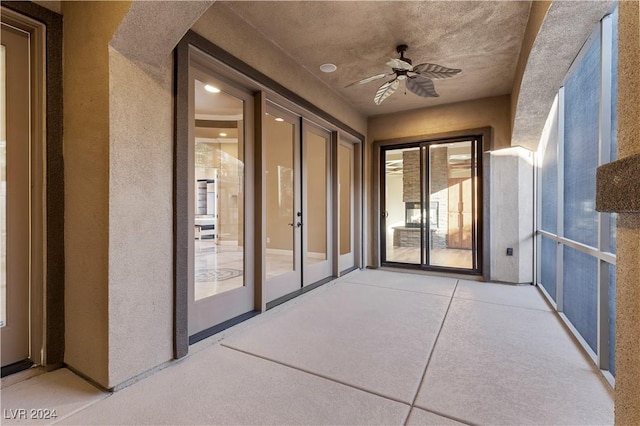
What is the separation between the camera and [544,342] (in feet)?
8.34

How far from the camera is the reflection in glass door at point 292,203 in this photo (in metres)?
3.65

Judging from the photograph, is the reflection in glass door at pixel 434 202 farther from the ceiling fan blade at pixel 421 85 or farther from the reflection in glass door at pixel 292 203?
the ceiling fan blade at pixel 421 85

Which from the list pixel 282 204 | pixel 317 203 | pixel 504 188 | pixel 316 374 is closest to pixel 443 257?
pixel 504 188

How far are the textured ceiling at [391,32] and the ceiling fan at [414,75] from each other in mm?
310

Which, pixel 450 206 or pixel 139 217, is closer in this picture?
pixel 139 217

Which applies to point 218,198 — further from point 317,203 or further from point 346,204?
point 346,204

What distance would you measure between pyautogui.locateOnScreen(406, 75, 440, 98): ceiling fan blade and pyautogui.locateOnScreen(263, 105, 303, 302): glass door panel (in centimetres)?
159

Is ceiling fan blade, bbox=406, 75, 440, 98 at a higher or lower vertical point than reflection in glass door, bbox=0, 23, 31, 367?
higher

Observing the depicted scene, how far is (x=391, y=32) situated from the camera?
3.00 m

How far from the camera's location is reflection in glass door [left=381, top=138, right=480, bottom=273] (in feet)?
16.8

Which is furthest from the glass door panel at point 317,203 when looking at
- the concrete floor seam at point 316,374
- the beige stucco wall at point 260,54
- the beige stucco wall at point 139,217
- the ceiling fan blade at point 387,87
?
the beige stucco wall at point 139,217

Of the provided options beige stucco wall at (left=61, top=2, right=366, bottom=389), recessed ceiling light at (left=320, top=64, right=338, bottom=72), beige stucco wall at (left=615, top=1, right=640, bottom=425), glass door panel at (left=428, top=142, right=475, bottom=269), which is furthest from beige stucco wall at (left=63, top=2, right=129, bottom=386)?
glass door panel at (left=428, top=142, right=475, bottom=269)

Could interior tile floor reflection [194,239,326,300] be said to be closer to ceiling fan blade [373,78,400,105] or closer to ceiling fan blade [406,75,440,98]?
ceiling fan blade [373,78,400,105]

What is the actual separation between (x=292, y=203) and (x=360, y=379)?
2.42 meters
